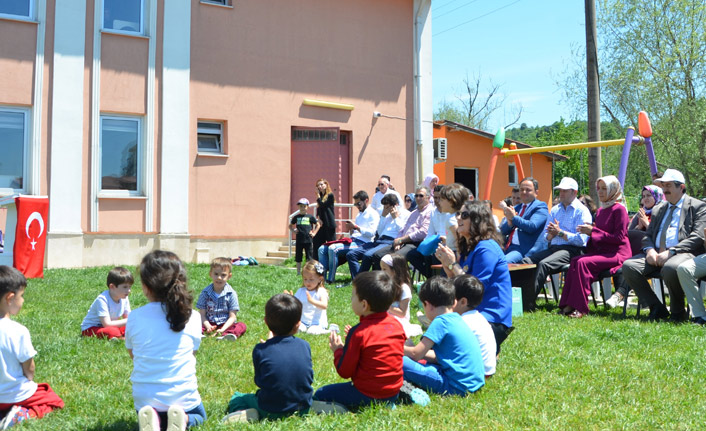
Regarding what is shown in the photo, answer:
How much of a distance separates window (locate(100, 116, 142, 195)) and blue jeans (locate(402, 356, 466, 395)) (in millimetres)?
11476

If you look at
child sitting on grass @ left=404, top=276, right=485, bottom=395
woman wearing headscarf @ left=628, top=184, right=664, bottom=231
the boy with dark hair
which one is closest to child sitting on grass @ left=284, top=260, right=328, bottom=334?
child sitting on grass @ left=404, top=276, right=485, bottom=395

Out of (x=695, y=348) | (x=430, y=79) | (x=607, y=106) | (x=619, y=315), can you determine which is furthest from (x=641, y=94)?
(x=695, y=348)

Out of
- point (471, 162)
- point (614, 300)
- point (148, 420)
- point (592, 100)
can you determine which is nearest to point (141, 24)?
point (592, 100)

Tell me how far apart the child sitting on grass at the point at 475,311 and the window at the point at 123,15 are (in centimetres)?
1214

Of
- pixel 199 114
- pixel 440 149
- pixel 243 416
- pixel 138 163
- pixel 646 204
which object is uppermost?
pixel 199 114

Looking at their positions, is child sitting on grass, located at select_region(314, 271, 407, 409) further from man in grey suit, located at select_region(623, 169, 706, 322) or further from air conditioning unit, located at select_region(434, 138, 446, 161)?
air conditioning unit, located at select_region(434, 138, 446, 161)

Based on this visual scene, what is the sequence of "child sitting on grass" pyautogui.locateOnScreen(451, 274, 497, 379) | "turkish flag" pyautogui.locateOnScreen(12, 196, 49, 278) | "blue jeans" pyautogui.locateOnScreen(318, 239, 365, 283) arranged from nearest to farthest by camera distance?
"child sitting on grass" pyautogui.locateOnScreen(451, 274, 497, 379) → "turkish flag" pyautogui.locateOnScreen(12, 196, 49, 278) → "blue jeans" pyautogui.locateOnScreen(318, 239, 365, 283)

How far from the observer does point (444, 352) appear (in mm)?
4789

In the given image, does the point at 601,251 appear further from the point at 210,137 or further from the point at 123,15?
the point at 123,15

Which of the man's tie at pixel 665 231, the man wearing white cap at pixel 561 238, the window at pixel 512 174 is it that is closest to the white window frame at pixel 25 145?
the man wearing white cap at pixel 561 238

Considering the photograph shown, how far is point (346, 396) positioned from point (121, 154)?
11836 mm

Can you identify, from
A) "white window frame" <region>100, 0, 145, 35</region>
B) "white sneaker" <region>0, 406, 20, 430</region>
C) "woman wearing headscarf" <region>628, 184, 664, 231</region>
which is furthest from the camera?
"white window frame" <region>100, 0, 145, 35</region>

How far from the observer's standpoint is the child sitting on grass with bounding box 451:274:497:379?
5.09 meters

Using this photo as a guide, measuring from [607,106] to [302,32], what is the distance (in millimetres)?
17612
